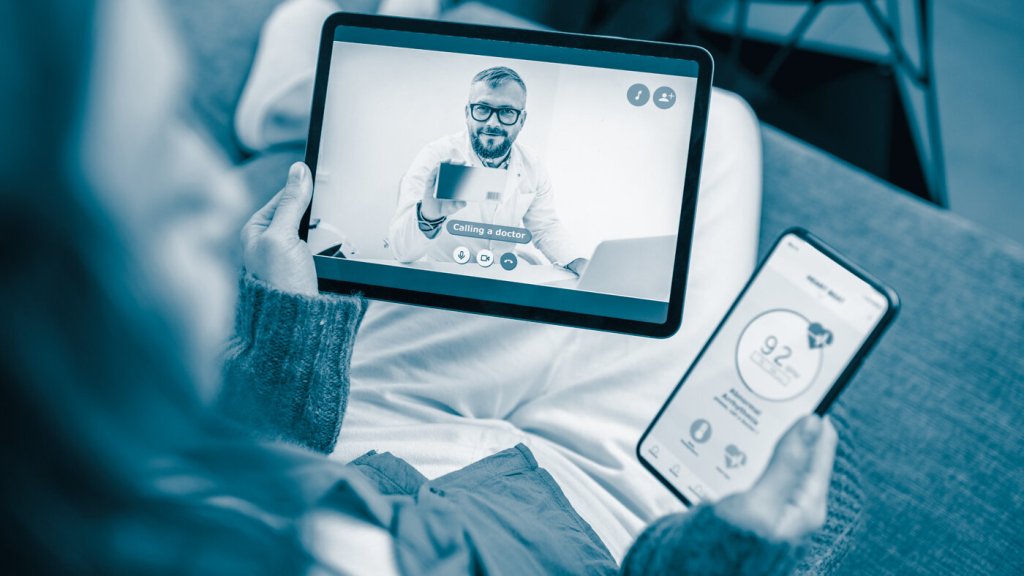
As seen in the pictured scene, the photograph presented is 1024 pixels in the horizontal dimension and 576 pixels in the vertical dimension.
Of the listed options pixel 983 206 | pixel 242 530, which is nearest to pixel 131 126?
pixel 242 530

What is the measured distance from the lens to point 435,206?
632 millimetres

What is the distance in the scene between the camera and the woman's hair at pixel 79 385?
0.23m

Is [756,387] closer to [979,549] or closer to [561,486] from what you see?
[561,486]

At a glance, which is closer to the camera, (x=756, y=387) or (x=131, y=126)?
(x=131, y=126)

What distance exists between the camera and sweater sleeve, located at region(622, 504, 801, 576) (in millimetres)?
399

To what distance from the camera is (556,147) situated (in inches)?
24.7

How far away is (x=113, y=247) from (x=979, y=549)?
0.95m

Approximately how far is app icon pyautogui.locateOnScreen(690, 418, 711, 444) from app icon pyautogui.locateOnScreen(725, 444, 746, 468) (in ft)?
0.08

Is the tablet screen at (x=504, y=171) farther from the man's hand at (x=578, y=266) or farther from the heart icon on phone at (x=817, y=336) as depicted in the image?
the heart icon on phone at (x=817, y=336)

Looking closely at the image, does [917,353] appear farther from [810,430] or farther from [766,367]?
[810,430]

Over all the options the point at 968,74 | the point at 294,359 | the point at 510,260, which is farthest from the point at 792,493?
the point at 968,74

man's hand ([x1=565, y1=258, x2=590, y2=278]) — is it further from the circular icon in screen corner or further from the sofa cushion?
the sofa cushion

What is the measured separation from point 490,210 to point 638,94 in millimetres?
199

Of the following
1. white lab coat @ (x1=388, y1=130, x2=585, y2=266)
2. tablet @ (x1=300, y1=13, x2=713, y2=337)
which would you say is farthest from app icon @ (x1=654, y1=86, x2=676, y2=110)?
white lab coat @ (x1=388, y1=130, x2=585, y2=266)
